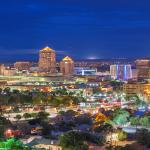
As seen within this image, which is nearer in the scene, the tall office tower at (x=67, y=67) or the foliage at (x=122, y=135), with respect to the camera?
the foliage at (x=122, y=135)

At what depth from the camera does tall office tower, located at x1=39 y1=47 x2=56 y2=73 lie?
55.8 metres

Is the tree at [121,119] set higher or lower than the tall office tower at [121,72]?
lower

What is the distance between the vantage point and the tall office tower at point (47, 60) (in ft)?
183

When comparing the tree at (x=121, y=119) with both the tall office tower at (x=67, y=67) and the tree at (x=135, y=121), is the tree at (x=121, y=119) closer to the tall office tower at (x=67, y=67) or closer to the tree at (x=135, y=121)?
the tree at (x=135, y=121)

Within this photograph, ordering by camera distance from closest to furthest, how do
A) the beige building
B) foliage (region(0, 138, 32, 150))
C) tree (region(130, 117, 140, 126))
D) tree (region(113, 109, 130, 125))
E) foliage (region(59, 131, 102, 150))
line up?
foliage (region(0, 138, 32, 150))
foliage (region(59, 131, 102, 150))
tree (region(130, 117, 140, 126))
tree (region(113, 109, 130, 125))
the beige building

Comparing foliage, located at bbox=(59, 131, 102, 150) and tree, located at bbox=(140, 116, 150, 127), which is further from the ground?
tree, located at bbox=(140, 116, 150, 127)

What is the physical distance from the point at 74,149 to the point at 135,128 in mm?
4789

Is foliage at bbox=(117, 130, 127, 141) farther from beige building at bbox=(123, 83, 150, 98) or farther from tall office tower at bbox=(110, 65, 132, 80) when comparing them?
tall office tower at bbox=(110, 65, 132, 80)

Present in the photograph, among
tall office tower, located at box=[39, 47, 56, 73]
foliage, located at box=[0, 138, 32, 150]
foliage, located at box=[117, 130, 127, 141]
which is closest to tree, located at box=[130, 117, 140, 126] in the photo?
foliage, located at box=[117, 130, 127, 141]

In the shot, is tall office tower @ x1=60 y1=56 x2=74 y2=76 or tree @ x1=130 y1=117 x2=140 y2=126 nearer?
tree @ x1=130 y1=117 x2=140 y2=126

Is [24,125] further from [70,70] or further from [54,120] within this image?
[70,70]

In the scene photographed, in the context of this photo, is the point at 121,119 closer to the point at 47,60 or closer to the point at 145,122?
the point at 145,122

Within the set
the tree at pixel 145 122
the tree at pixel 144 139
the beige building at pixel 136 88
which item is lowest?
the tree at pixel 144 139

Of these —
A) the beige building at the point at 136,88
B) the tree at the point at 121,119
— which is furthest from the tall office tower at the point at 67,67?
the tree at the point at 121,119
